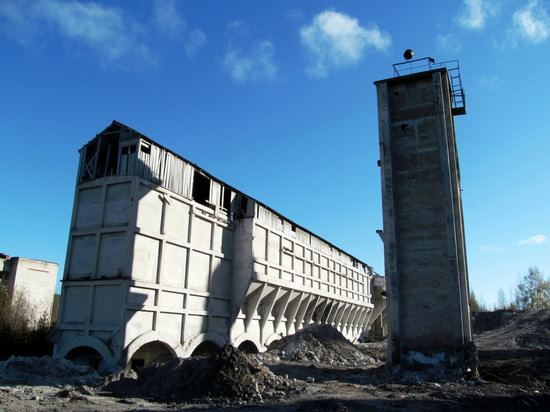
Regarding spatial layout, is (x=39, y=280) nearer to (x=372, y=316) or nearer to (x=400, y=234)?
(x=400, y=234)

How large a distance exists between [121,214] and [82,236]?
1703 mm

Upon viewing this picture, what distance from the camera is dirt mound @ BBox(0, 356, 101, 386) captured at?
11266mm

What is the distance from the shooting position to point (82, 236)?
1474 centimetres

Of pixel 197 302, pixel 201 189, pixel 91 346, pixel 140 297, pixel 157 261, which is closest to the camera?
pixel 91 346

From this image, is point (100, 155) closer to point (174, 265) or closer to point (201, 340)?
point (174, 265)

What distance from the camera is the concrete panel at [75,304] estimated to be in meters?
13.9

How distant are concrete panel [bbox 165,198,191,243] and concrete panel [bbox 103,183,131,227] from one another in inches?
65.2

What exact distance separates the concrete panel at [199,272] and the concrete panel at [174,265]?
38 cm

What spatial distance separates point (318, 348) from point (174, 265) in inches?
337

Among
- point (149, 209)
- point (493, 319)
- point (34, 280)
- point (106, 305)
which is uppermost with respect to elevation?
point (149, 209)

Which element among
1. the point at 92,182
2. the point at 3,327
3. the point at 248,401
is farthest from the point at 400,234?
the point at 3,327

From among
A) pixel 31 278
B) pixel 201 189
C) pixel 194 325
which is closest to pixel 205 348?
pixel 194 325

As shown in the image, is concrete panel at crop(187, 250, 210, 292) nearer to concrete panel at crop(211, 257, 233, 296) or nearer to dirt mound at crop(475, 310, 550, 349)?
concrete panel at crop(211, 257, 233, 296)

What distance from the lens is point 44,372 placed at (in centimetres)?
1220
